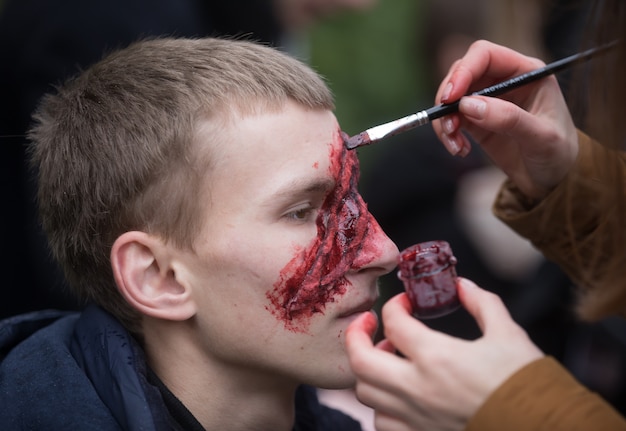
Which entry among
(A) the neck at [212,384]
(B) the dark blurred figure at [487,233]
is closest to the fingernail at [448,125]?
(A) the neck at [212,384]

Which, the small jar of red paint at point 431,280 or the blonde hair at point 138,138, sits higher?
the blonde hair at point 138,138

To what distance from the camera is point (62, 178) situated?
6.37ft

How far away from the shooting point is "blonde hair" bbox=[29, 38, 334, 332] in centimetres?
186

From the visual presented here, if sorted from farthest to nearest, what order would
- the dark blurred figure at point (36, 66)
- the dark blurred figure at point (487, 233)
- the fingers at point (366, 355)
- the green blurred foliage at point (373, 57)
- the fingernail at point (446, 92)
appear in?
the green blurred foliage at point (373, 57) → the dark blurred figure at point (487, 233) → the dark blurred figure at point (36, 66) → the fingernail at point (446, 92) → the fingers at point (366, 355)

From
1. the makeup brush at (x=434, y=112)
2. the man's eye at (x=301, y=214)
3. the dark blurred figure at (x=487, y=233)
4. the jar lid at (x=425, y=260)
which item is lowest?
the dark blurred figure at (x=487, y=233)

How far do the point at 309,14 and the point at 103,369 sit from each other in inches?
121

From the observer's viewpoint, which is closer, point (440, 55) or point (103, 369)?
point (103, 369)

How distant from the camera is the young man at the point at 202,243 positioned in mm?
1839

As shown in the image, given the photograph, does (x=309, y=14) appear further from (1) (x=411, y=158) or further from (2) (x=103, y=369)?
(2) (x=103, y=369)

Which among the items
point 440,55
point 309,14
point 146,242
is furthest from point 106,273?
point 309,14

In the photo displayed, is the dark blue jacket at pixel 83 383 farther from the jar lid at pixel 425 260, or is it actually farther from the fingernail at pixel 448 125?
the fingernail at pixel 448 125

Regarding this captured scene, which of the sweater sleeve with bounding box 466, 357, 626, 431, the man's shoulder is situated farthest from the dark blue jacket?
the sweater sleeve with bounding box 466, 357, 626, 431

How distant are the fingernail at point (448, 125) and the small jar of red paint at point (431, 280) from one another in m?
0.44

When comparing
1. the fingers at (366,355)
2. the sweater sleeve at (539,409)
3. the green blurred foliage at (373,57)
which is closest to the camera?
the sweater sleeve at (539,409)
